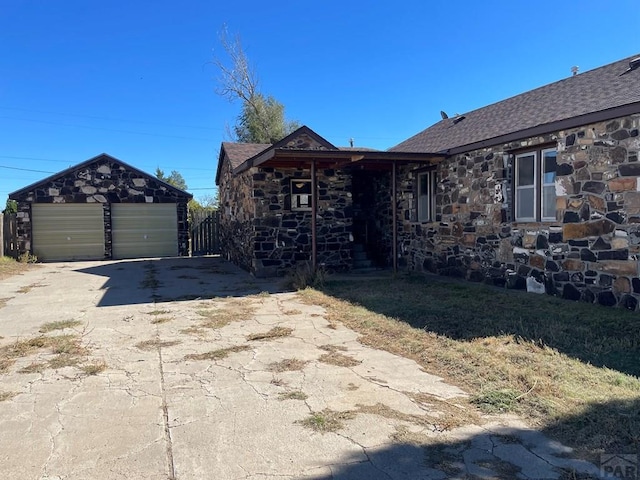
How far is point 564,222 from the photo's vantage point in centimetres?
802

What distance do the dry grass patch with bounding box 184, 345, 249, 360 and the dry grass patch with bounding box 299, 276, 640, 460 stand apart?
1.63m

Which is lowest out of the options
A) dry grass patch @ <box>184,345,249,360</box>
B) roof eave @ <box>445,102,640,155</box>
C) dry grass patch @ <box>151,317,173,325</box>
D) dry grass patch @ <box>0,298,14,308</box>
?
dry grass patch @ <box>184,345,249,360</box>

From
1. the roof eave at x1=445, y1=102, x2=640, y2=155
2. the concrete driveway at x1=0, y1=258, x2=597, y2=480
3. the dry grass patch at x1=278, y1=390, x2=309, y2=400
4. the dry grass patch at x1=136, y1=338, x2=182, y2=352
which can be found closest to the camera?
the concrete driveway at x1=0, y1=258, x2=597, y2=480

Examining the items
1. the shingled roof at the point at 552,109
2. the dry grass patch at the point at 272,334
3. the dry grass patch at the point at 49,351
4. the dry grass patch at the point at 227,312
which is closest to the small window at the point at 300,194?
the shingled roof at the point at 552,109

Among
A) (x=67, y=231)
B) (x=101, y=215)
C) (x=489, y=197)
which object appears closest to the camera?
(x=489, y=197)

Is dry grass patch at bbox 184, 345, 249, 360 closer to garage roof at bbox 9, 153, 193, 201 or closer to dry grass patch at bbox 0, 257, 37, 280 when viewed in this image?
dry grass patch at bbox 0, 257, 37, 280

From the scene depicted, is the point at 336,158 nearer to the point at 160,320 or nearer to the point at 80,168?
the point at 160,320

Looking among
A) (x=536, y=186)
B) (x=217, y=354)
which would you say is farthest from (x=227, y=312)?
(x=536, y=186)

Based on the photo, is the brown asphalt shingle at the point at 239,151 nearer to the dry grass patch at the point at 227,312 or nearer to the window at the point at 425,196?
the window at the point at 425,196

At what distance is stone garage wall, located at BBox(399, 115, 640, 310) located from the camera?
23.0 ft

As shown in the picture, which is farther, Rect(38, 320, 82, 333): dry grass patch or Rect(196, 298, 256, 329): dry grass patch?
Rect(196, 298, 256, 329): dry grass patch

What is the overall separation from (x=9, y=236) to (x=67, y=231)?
6.34ft

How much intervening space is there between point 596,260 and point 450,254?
12.9 feet

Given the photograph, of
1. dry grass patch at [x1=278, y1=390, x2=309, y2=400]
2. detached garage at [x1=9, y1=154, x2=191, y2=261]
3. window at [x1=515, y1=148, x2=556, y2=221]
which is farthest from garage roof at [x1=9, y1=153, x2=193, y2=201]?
dry grass patch at [x1=278, y1=390, x2=309, y2=400]
